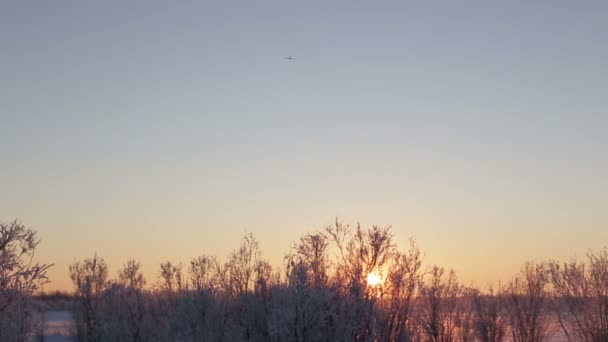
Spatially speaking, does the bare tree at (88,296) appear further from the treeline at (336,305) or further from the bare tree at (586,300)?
the bare tree at (586,300)

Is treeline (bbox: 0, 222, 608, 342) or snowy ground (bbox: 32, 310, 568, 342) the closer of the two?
treeline (bbox: 0, 222, 608, 342)

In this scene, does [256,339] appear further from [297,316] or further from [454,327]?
[454,327]

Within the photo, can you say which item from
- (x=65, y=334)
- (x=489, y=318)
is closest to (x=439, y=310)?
(x=489, y=318)

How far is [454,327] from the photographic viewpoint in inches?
→ 1405

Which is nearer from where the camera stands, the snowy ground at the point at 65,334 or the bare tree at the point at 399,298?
the bare tree at the point at 399,298

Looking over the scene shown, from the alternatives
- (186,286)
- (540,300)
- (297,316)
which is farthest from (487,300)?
(297,316)

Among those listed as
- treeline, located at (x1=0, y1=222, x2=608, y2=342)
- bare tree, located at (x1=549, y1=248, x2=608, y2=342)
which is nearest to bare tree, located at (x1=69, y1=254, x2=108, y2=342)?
treeline, located at (x1=0, y1=222, x2=608, y2=342)

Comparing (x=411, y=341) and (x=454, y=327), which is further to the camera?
(x=454, y=327)

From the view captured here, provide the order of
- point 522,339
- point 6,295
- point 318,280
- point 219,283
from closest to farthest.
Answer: point 6,295
point 318,280
point 219,283
point 522,339

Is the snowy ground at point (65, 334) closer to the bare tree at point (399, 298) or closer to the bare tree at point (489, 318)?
the bare tree at point (489, 318)

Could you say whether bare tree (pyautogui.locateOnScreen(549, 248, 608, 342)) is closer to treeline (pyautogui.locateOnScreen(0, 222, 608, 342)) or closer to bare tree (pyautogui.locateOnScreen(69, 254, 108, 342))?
treeline (pyautogui.locateOnScreen(0, 222, 608, 342))

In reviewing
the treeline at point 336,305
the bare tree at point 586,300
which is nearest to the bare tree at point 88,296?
the treeline at point 336,305

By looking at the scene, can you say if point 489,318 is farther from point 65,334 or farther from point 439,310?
point 65,334

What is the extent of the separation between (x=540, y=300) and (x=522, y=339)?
1896mm
